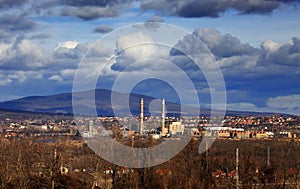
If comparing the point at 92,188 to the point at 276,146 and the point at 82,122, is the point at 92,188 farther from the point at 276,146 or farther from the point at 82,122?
the point at 276,146

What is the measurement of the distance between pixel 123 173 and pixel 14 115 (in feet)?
382

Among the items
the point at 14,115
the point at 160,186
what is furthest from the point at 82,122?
the point at 14,115

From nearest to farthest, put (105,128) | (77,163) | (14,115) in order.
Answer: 1. (77,163)
2. (105,128)
3. (14,115)

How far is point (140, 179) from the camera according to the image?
38094mm

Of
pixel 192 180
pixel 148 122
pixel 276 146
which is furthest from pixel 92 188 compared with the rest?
pixel 148 122

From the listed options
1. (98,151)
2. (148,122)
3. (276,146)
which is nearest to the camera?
(98,151)

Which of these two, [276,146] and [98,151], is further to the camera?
[276,146]

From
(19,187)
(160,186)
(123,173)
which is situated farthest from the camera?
(123,173)

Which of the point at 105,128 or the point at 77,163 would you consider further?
the point at 105,128

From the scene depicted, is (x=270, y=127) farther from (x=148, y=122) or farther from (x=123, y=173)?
(x=123, y=173)

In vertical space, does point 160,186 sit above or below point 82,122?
below

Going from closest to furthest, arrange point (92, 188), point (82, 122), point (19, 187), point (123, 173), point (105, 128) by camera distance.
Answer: point (19, 187)
point (92, 188)
point (123, 173)
point (105, 128)
point (82, 122)

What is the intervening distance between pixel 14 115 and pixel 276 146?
319 feet

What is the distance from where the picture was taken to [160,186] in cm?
3641
